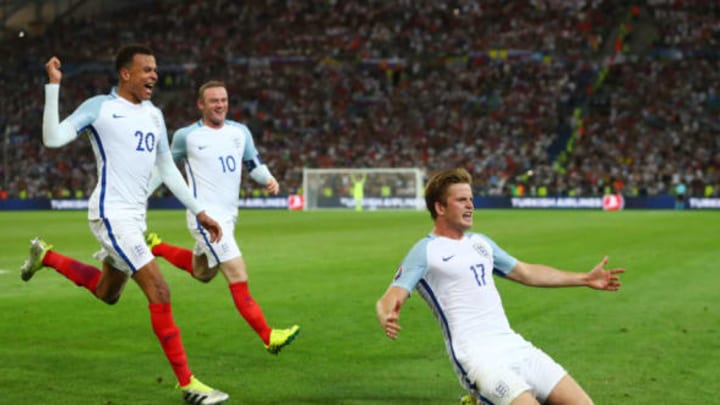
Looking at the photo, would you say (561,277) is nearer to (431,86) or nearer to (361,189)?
(361,189)

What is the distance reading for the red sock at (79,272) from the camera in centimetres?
852

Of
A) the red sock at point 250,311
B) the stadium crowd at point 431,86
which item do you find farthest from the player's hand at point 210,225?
the stadium crowd at point 431,86

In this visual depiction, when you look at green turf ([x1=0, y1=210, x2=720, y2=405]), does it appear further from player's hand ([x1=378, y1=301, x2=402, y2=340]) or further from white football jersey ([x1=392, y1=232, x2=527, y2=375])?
player's hand ([x1=378, y1=301, x2=402, y2=340])

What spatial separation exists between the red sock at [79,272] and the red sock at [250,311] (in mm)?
1199

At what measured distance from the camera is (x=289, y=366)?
867 centimetres

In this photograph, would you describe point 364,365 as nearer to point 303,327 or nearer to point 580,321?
point 303,327

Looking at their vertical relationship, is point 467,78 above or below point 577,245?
above

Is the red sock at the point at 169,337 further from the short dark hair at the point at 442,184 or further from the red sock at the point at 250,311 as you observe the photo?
the short dark hair at the point at 442,184

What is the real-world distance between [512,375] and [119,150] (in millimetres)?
3586

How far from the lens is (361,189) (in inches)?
1966

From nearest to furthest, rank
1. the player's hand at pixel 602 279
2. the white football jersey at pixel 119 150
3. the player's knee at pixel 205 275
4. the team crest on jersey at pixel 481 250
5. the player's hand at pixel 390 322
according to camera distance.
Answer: the player's hand at pixel 390 322 < the team crest on jersey at pixel 481 250 < the player's hand at pixel 602 279 < the white football jersey at pixel 119 150 < the player's knee at pixel 205 275

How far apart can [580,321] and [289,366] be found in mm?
3945

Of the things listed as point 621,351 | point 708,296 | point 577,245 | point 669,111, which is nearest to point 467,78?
point 669,111

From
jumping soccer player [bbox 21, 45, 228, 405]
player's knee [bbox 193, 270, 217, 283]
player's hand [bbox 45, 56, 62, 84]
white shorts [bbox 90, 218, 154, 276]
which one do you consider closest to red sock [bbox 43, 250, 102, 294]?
jumping soccer player [bbox 21, 45, 228, 405]
